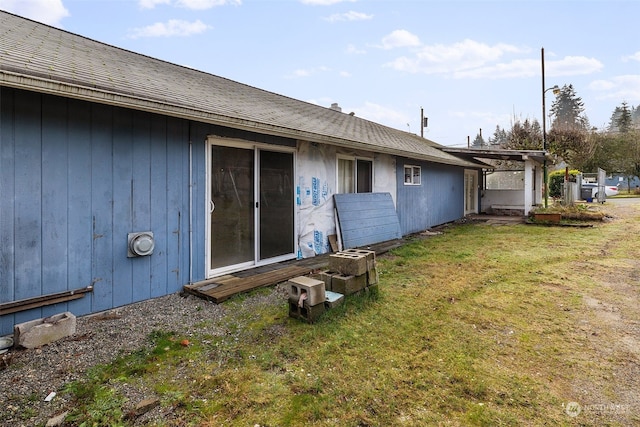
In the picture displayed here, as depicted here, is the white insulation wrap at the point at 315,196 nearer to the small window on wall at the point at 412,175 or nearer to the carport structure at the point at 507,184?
the small window on wall at the point at 412,175

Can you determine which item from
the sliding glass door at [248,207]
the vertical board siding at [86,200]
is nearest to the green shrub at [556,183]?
the sliding glass door at [248,207]

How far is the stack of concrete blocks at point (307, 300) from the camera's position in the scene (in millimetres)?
3168

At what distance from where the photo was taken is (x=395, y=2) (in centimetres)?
873

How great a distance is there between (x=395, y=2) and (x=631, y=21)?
8.74 m

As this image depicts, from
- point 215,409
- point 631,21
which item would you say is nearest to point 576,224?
point 631,21

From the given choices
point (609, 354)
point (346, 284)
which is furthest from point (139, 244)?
point (609, 354)

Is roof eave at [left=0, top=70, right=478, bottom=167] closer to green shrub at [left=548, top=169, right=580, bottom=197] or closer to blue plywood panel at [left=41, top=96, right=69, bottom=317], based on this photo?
blue plywood panel at [left=41, top=96, right=69, bottom=317]

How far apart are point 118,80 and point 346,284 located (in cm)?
344

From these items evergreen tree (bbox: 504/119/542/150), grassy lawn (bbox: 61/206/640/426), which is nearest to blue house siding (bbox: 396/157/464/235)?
grassy lawn (bbox: 61/206/640/426)

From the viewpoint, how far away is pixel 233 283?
4289 millimetres

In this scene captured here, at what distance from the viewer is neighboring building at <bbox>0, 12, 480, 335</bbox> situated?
292cm

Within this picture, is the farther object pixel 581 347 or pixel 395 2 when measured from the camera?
pixel 395 2

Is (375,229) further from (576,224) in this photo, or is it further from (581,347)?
(576,224)

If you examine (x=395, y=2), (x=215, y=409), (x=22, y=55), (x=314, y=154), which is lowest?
(x=215, y=409)
